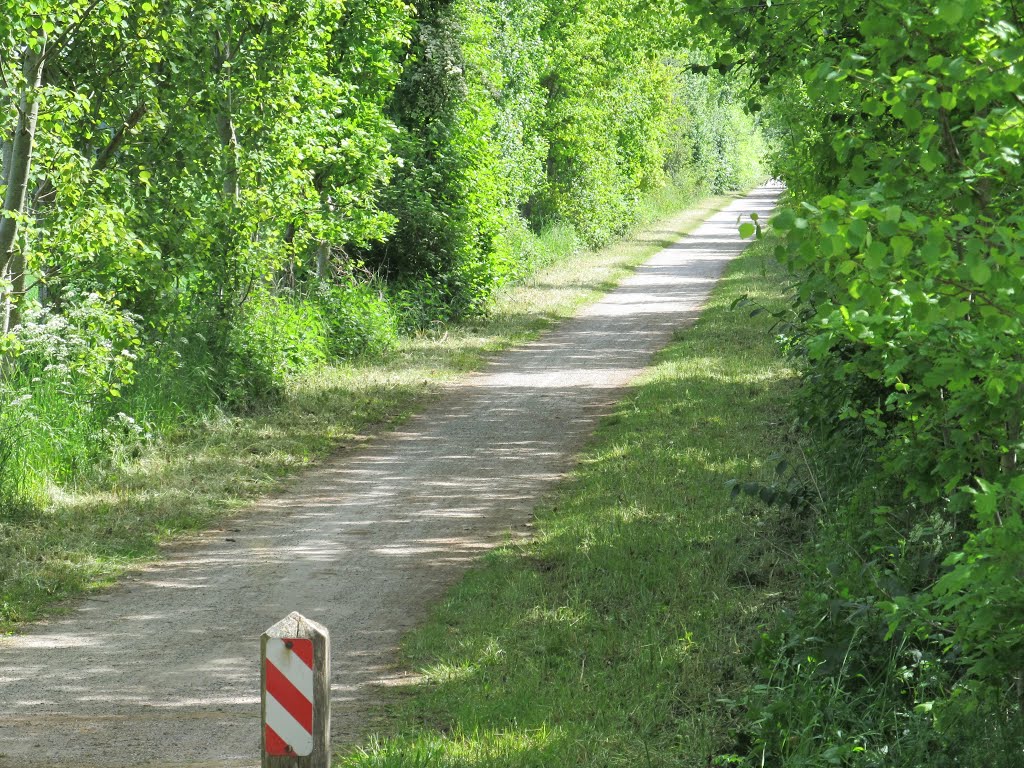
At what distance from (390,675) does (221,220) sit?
7596 millimetres

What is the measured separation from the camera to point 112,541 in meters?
8.82

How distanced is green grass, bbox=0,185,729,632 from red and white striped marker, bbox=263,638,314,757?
4097mm

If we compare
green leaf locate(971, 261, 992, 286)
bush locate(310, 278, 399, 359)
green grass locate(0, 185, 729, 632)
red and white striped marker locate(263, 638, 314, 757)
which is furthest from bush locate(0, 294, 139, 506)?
green leaf locate(971, 261, 992, 286)

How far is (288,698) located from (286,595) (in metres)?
4.11

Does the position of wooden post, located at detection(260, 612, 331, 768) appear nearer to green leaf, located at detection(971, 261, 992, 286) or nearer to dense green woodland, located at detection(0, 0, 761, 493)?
green leaf, located at detection(971, 261, 992, 286)

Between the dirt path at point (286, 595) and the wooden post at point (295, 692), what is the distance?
1.68m

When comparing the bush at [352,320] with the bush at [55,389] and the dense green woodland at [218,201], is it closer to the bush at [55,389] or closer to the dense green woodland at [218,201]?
the dense green woodland at [218,201]

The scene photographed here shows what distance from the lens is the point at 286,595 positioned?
7750 millimetres

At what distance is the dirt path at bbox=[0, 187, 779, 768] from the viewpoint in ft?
18.7

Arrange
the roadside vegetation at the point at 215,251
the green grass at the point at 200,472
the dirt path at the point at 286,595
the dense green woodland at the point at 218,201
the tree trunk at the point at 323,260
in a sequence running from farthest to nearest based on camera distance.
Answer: the tree trunk at the point at 323,260 < the dense green woodland at the point at 218,201 < the roadside vegetation at the point at 215,251 < the green grass at the point at 200,472 < the dirt path at the point at 286,595

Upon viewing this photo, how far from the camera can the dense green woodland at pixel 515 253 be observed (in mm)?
3727

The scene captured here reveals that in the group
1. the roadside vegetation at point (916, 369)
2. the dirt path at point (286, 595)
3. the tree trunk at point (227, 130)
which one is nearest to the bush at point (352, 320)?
the dirt path at point (286, 595)

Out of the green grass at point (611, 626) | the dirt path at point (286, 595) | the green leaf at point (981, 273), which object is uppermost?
the green leaf at point (981, 273)

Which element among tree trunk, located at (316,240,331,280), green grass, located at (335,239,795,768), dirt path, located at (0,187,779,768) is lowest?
dirt path, located at (0,187,779,768)
